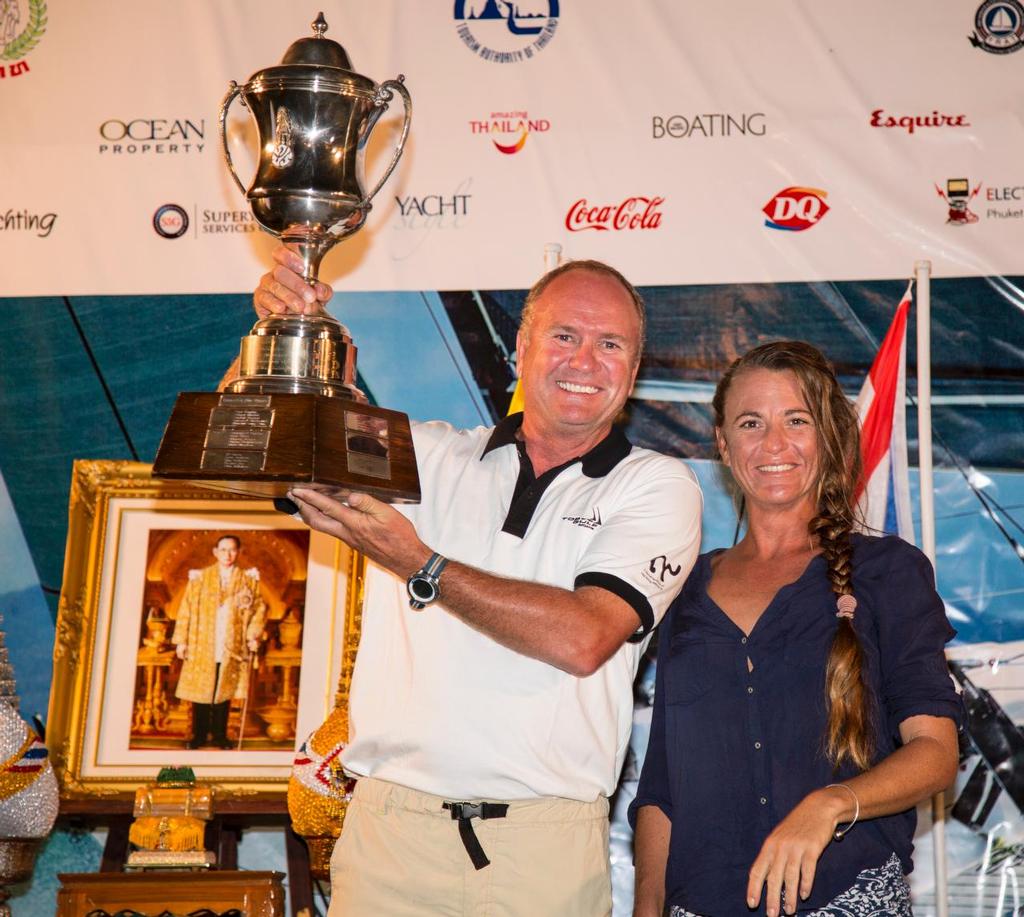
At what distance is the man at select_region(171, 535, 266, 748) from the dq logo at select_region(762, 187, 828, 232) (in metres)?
1.93

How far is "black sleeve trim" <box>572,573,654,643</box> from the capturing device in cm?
221

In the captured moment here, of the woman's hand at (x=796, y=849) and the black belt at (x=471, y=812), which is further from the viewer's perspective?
the black belt at (x=471, y=812)

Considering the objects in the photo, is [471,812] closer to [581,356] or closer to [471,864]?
[471,864]

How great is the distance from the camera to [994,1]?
3.94 m

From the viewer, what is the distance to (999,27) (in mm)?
→ 3914

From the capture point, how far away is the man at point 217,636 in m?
3.84

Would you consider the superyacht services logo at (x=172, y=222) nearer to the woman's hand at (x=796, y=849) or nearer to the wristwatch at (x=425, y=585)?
the wristwatch at (x=425, y=585)

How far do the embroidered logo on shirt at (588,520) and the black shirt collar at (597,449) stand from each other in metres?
0.11

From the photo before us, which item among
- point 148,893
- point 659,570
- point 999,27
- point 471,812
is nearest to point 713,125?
point 999,27

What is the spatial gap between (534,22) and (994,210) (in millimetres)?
1538

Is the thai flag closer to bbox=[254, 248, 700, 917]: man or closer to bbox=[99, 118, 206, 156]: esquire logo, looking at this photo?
bbox=[254, 248, 700, 917]: man

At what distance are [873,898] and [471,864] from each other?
669 mm

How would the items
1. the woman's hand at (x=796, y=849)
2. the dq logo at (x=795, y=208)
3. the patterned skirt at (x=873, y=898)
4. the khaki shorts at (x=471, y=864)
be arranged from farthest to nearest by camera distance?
the dq logo at (x=795, y=208) → the khaki shorts at (x=471, y=864) → the patterned skirt at (x=873, y=898) → the woman's hand at (x=796, y=849)

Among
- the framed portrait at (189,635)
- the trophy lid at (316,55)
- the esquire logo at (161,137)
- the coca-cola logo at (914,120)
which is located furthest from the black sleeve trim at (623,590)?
the esquire logo at (161,137)
